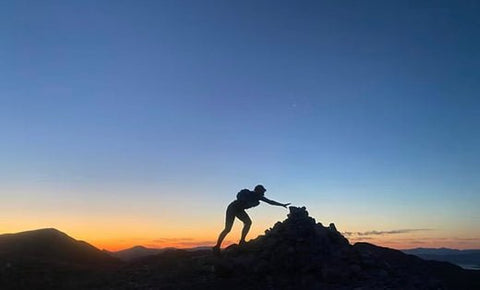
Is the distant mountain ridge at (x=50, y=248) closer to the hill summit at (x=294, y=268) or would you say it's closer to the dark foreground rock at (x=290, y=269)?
the dark foreground rock at (x=290, y=269)

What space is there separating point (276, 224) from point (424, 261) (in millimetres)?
6458

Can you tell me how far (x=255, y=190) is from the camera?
63.3ft

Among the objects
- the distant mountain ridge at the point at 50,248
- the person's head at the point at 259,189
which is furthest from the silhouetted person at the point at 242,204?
the distant mountain ridge at the point at 50,248

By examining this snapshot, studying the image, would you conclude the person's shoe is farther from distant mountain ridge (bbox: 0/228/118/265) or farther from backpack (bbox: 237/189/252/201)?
distant mountain ridge (bbox: 0/228/118/265)

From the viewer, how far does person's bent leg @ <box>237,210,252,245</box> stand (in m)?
19.3

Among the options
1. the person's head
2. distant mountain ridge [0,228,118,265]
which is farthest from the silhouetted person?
distant mountain ridge [0,228,118,265]

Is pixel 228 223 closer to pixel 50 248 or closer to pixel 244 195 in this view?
pixel 244 195

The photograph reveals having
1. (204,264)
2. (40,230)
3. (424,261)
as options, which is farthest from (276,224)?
(40,230)

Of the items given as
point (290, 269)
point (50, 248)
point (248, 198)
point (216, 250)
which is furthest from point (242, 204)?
point (50, 248)

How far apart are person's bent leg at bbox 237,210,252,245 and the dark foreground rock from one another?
36cm

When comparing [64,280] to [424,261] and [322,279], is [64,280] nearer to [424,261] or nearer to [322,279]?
[322,279]

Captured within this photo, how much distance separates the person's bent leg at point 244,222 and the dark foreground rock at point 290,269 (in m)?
0.36

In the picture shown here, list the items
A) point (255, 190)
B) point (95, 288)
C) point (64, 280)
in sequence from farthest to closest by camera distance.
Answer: point (255, 190) < point (64, 280) < point (95, 288)

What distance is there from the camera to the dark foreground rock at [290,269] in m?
16.8
